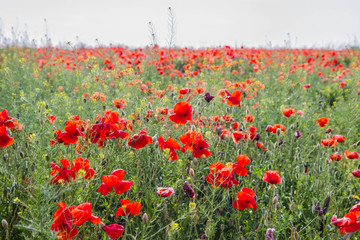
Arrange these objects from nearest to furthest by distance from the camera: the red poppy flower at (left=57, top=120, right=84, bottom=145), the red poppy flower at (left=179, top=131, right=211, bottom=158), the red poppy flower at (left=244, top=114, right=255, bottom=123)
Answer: the red poppy flower at (left=57, top=120, right=84, bottom=145) < the red poppy flower at (left=179, top=131, right=211, bottom=158) < the red poppy flower at (left=244, top=114, right=255, bottom=123)

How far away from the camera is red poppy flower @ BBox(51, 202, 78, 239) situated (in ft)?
3.90

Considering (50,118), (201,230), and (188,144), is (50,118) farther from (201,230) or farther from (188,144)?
(201,230)

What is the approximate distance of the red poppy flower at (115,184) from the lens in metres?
1.39

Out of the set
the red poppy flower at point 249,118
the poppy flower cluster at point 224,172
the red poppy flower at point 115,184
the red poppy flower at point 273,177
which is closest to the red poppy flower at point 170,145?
the poppy flower cluster at point 224,172

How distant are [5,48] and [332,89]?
32.5 feet

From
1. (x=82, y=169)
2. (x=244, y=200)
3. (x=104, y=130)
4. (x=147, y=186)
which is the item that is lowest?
(x=147, y=186)

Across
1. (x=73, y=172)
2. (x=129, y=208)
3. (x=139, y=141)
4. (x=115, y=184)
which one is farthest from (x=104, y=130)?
(x=129, y=208)

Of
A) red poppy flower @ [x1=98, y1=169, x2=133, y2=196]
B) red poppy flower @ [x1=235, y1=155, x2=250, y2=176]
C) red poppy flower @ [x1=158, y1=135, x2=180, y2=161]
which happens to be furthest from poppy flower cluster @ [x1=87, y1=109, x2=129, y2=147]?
red poppy flower @ [x1=235, y1=155, x2=250, y2=176]

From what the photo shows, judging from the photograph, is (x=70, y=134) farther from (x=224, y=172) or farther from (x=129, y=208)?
(x=224, y=172)

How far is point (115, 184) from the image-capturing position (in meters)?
1.41

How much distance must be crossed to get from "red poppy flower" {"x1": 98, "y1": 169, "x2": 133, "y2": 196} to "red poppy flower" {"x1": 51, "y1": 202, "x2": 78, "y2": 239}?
0.73 feet

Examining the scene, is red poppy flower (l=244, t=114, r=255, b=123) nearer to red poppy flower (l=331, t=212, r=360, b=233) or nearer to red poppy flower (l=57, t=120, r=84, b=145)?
red poppy flower (l=331, t=212, r=360, b=233)

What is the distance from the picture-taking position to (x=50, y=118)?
196cm

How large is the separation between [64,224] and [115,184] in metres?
0.28
